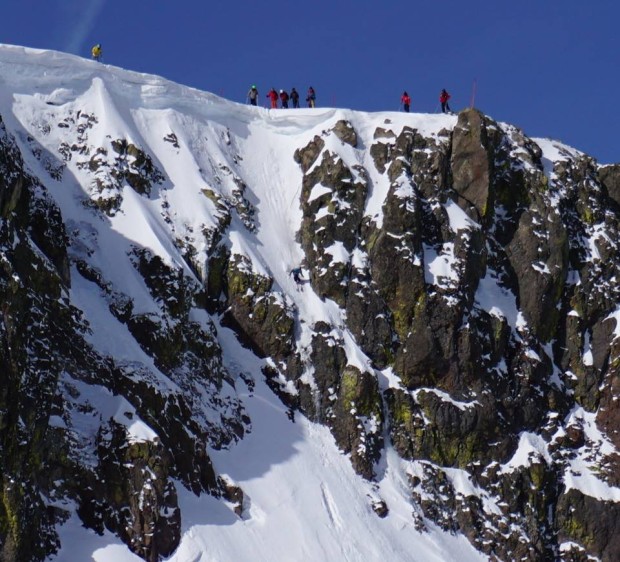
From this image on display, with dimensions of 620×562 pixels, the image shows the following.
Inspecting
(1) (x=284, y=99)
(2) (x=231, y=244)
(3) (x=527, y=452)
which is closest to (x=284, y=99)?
(1) (x=284, y=99)

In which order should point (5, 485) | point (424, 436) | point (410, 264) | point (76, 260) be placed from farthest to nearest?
point (410, 264)
point (424, 436)
point (76, 260)
point (5, 485)

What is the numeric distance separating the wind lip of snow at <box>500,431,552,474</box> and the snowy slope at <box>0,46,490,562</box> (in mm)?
4456

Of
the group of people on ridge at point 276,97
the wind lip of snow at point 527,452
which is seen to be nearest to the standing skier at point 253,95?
the group of people on ridge at point 276,97

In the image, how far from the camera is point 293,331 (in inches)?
1655

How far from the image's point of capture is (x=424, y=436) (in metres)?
41.4

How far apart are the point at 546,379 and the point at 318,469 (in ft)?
40.3

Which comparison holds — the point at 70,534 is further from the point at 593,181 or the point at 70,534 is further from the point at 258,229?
the point at 593,181

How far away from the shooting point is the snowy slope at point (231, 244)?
34.4 meters

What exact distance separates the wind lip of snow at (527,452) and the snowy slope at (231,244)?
446 cm

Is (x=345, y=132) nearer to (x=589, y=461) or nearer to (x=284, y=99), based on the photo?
(x=284, y=99)

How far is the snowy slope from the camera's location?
34.4 meters

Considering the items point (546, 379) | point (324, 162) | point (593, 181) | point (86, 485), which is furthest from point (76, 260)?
point (593, 181)

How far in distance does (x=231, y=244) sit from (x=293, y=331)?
4.55 m

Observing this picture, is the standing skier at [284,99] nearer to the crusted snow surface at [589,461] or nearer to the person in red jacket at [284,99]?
the person in red jacket at [284,99]
